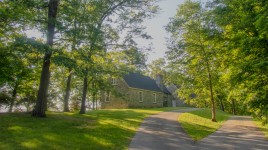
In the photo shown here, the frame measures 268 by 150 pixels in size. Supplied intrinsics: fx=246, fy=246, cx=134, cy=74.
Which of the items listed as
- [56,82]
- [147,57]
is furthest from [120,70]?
[56,82]

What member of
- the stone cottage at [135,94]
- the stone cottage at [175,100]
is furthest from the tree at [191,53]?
the stone cottage at [175,100]

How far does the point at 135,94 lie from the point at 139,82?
428 cm

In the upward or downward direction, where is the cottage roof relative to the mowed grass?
upward

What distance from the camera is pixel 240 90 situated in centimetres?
1825

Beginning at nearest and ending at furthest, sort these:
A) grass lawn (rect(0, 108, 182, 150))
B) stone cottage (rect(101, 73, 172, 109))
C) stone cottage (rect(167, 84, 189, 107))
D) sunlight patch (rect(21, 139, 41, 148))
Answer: sunlight patch (rect(21, 139, 41, 148)) < grass lawn (rect(0, 108, 182, 150)) < stone cottage (rect(101, 73, 172, 109)) < stone cottage (rect(167, 84, 189, 107))

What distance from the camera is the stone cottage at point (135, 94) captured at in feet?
137

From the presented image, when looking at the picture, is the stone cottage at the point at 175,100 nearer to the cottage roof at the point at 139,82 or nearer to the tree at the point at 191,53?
the cottage roof at the point at 139,82

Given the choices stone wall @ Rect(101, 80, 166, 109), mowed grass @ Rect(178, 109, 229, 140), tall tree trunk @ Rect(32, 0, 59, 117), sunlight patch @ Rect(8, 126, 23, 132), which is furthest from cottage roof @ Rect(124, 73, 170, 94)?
sunlight patch @ Rect(8, 126, 23, 132)

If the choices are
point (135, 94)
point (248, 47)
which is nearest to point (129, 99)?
point (135, 94)

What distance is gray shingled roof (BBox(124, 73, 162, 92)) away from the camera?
43312 mm

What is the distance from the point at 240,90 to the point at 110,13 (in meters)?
14.9

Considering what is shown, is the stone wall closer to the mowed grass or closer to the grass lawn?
the mowed grass

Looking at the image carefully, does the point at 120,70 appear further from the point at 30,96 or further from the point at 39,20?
the point at 30,96

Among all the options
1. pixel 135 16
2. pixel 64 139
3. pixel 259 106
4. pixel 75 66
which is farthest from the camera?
pixel 135 16
